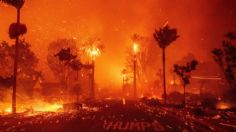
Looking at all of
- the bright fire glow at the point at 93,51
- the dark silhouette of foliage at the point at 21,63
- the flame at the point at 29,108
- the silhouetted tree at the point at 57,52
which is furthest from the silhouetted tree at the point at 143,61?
the flame at the point at 29,108

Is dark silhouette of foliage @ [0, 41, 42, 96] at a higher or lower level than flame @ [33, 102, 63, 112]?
higher

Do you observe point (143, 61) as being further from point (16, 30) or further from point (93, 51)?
point (16, 30)

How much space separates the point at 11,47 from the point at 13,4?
45.9 metres

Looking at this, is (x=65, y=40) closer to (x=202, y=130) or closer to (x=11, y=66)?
(x=11, y=66)

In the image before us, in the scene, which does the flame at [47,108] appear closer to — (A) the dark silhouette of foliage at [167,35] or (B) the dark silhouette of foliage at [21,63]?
(B) the dark silhouette of foliage at [21,63]

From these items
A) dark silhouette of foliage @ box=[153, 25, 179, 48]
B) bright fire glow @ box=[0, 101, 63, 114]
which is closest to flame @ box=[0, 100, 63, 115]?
bright fire glow @ box=[0, 101, 63, 114]

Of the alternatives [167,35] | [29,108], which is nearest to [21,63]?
[29,108]

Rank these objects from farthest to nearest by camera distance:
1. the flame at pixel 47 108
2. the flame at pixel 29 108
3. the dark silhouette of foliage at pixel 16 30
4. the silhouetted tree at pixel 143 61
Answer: the silhouetted tree at pixel 143 61 < the flame at pixel 47 108 < the flame at pixel 29 108 < the dark silhouette of foliage at pixel 16 30

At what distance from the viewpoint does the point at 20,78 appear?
93312 mm

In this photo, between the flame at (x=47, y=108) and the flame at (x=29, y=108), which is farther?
the flame at (x=47, y=108)

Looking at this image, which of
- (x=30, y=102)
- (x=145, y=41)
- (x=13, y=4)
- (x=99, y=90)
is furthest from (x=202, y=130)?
(x=99, y=90)

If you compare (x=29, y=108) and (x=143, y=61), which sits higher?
(x=143, y=61)

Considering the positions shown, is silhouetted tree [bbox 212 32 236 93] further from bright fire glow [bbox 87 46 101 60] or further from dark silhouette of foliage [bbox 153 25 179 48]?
bright fire glow [bbox 87 46 101 60]

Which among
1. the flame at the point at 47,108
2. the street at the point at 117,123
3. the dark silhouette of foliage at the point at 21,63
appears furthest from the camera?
the dark silhouette of foliage at the point at 21,63
